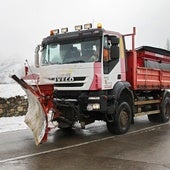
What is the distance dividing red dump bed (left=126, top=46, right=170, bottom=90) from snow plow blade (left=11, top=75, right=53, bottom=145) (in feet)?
9.78

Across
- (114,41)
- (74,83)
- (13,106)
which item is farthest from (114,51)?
(13,106)

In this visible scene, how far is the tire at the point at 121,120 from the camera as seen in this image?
10234 millimetres

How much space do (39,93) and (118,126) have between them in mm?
2512

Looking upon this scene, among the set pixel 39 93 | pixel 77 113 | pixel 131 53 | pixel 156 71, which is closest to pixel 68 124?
pixel 77 113

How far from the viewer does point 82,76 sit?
376 inches

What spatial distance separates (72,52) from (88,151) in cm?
307

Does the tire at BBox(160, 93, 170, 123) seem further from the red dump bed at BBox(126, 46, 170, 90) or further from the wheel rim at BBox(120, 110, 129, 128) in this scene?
the wheel rim at BBox(120, 110, 129, 128)

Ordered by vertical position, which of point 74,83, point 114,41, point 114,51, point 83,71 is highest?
point 114,41

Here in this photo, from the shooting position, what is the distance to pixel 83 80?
954 centimetres

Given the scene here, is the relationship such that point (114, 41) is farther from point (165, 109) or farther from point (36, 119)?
point (165, 109)

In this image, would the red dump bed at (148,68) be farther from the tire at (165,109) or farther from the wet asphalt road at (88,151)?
the wet asphalt road at (88,151)

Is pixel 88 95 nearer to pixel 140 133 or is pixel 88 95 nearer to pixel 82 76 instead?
pixel 82 76

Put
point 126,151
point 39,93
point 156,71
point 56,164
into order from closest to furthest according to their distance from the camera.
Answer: point 56,164 < point 126,151 < point 39,93 < point 156,71

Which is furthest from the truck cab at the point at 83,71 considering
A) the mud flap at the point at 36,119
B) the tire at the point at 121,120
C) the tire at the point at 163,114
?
the tire at the point at 163,114
